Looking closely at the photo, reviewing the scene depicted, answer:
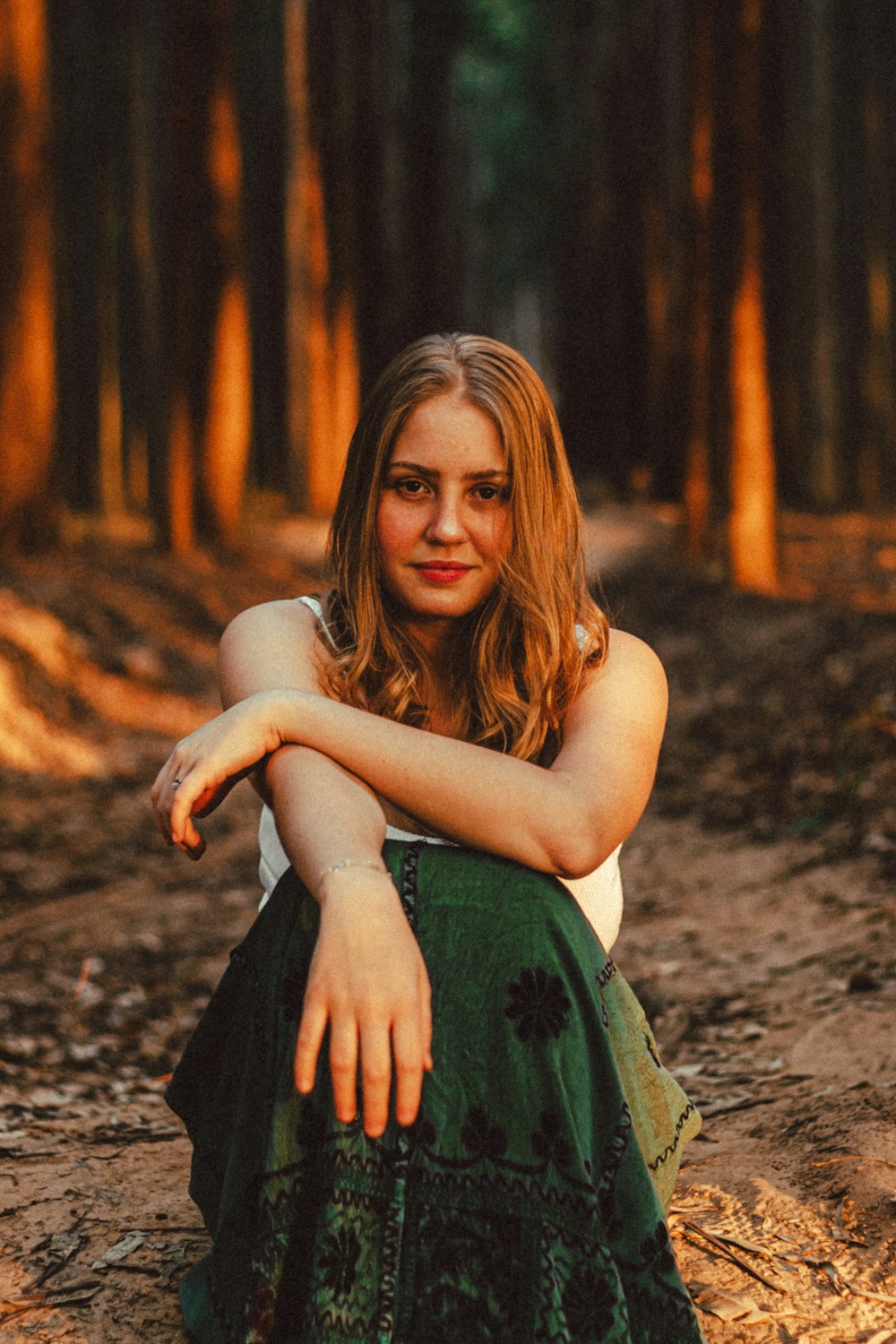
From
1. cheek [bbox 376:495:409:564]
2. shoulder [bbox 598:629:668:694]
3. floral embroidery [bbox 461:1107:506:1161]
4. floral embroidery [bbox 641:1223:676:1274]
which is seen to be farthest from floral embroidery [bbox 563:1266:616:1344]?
cheek [bbox 376:495:409:564]

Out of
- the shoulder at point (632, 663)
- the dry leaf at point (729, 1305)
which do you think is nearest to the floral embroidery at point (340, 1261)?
the dry leaf at point (729, 1305)

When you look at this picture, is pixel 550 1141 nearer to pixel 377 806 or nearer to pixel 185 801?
pixel 377 806

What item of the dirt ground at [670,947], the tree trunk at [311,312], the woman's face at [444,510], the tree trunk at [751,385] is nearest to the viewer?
the woman's face at [444,510]

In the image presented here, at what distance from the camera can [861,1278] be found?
2.59 metres

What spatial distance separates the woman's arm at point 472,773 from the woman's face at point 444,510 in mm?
360

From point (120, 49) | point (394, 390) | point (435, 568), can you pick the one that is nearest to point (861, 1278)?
point (435, 568)

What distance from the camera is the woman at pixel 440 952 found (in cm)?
213

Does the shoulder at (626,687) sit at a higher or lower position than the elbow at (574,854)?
higher

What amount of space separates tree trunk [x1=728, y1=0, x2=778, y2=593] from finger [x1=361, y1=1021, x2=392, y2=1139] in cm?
871

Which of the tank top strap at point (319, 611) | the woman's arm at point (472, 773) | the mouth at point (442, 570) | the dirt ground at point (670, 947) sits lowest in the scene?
the dirt ground at point (670, 947)

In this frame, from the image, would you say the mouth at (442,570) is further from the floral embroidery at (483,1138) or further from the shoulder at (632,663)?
the floral embroidery at (483,1138)

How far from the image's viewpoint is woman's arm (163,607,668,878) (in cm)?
228

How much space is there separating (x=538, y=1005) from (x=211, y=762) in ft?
2.33

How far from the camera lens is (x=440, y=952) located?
2.22m
